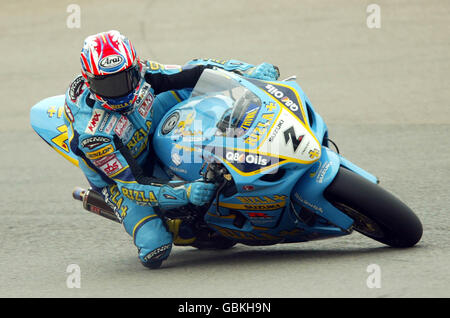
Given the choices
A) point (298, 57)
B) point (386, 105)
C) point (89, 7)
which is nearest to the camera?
point (386, 105)

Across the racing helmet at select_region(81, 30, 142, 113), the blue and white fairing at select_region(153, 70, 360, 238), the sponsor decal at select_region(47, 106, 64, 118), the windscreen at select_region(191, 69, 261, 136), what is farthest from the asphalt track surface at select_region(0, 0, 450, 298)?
the racing helmet at select_region(81, 30, 142, 113)

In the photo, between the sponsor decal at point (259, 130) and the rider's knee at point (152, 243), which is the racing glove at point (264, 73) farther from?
the rider's knee at point (152, 243)

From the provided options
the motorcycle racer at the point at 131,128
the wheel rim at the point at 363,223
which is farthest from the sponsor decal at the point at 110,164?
the wheel rim at the point at 363,223

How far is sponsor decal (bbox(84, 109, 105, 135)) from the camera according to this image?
17.6 ft

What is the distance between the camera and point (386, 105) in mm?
9859

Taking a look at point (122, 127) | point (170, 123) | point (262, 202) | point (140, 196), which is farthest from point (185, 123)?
point (262, 202)

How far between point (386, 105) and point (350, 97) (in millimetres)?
530

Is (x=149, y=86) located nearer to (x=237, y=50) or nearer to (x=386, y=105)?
(x=386, y=105)

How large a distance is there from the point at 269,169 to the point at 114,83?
3.84 ft

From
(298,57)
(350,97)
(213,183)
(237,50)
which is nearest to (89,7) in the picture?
(237,50)

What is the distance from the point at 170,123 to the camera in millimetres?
5453

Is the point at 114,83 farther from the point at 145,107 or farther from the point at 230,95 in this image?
the point at 230,95
